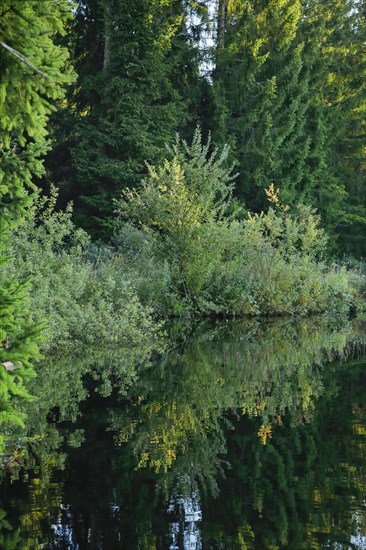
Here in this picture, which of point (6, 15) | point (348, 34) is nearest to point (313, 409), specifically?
point (6, 15)

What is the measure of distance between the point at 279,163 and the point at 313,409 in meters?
28.8

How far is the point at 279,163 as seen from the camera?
123ft

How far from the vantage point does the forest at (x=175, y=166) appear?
21.6 feet

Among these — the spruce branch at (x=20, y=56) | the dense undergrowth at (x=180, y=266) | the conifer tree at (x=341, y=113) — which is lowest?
the spruce branch at (x=20, y=56)

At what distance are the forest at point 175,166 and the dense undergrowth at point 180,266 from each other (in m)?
0.06

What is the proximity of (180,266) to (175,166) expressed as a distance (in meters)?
2.89

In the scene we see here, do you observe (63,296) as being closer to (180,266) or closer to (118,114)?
(180,266)

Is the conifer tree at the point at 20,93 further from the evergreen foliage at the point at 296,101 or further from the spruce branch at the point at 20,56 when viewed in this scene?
the evergreen foliage at the point at 296,101

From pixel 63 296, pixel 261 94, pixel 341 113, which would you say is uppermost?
pixel 341 113

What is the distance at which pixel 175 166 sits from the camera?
22.1 metres

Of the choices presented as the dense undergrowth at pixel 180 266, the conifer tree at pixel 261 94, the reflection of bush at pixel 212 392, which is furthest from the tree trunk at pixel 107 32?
the reflection of bush at pixel 212 392

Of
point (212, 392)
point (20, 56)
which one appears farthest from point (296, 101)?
point (20, 56)

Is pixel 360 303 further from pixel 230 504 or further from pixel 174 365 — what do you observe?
pixel 230 504

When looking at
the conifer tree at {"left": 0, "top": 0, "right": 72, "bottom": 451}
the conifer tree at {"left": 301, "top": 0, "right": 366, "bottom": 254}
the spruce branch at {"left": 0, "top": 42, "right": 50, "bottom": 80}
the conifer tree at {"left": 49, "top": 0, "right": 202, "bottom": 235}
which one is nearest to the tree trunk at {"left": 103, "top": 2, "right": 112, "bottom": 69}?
the conifer tree at {"left": 49, "top": 0, "right": 202, "bottom": 235}
